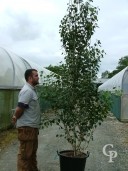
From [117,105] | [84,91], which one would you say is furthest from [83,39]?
[117,105]

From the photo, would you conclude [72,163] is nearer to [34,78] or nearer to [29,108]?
[29,108]

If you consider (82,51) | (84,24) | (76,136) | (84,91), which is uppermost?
(84,24)

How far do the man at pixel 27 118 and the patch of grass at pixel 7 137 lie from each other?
3675 millimetres

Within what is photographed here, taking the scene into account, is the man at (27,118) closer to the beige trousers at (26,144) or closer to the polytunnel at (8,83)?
the beige trousers at (26,144)

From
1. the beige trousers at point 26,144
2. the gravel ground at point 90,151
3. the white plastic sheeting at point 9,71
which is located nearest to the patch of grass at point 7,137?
the gravel ground at point 90,151

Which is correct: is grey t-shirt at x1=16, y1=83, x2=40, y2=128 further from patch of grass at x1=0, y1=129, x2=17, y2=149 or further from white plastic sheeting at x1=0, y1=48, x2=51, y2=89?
white plastic sheeting at x1=0, y1=48, x2=51, y2=89

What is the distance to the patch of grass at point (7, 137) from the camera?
1074 centimetres

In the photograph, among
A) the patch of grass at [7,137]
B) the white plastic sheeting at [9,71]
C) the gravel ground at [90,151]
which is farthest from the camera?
the white plastic sheeting at [9,71]

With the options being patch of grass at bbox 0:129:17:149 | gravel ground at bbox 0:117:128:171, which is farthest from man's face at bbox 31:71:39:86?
patch of grass at bbox 0:129:17:149

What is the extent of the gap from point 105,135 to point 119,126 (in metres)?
3.31

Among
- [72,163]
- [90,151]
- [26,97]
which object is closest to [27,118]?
[26,97]

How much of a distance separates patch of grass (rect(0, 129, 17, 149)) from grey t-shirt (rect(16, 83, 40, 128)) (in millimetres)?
3834

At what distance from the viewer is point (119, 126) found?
16250mm

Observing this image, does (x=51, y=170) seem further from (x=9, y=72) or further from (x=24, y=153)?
(x=9, y=72)
